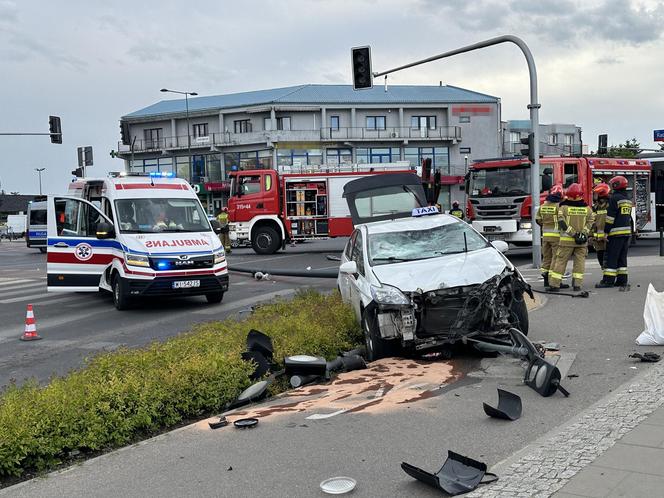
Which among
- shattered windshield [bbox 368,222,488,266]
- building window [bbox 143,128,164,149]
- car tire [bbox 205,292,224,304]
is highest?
building window [bbox 143,128,164,149]

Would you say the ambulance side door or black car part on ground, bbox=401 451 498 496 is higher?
the ambulance side door

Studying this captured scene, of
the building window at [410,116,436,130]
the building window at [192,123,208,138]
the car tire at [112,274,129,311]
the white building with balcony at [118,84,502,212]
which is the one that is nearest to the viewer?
the car tire at [112,274,129,311]

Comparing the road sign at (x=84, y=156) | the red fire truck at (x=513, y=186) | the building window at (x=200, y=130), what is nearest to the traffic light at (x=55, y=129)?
the road sign at (x=84, y=156)

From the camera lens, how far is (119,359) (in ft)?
21.1

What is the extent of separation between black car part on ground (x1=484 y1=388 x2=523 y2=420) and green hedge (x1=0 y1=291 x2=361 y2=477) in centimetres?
226

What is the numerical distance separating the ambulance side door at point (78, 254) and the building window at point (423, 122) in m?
51.9

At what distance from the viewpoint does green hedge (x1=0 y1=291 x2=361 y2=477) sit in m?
4.79

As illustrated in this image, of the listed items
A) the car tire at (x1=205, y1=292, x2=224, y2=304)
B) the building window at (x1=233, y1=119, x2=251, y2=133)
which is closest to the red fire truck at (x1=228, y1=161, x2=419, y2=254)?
the car tire at (x1=205, y1=292, x2=224, y2=304)

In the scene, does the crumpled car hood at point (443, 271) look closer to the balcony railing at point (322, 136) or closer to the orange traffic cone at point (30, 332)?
the orange traffic cone at point (30, 332)

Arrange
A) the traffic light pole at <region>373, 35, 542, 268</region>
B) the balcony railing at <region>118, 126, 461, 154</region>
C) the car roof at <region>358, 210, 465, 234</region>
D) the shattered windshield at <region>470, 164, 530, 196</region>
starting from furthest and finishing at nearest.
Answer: the balcony railing at <region>118, 126, 461, 154</region> → the shattered windshield at <region>470, 164, 530, 196</region> → the traffic light pole at <region>373, 35, 542, 268</region> → the car roof at <region>358, 210, 465, 234</region>

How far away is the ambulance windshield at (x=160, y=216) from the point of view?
13039 millimetres

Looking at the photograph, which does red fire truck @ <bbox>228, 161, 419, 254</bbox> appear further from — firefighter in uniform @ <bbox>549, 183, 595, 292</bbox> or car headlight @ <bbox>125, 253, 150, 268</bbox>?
firefighter in uniform @ <bbox>549, 183, 595, 292</bbox>

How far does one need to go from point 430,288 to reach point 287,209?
61.1 feet

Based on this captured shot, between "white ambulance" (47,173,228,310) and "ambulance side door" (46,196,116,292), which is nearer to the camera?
"white ambulance" (47,173,228,310)
